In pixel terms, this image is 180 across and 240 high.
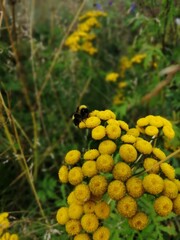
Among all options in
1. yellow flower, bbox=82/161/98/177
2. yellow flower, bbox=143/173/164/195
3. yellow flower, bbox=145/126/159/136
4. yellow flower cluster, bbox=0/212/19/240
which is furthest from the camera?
yellow flower cluster, bbox=0/212/19/240

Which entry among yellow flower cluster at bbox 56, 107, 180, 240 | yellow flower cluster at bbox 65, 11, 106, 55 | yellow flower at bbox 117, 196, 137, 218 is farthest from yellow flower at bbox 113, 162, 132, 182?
yellow flower cluster at bbox 65, 11, 106, 55

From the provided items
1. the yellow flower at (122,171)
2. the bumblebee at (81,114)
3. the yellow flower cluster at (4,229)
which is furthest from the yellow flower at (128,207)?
the yellow flower cluster at (4,229)

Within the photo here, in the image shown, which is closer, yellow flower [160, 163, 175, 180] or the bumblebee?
yellow flower [160, 163, 175, 180]

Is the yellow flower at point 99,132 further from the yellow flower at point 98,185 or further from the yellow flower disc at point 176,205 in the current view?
the yellow flower disc at point 176,205

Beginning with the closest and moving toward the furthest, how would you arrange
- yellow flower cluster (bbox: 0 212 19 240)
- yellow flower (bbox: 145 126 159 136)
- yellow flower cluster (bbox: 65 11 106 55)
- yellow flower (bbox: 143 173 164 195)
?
1. yellow flower (bbox: 143 173 164 195)
2. yellow flower (bbox: 145 126 159 136)
3. yellow flower cluster (bbox: 0 212 19 240)
4. yellow flower cluster (bbox: 65 11 106 55)

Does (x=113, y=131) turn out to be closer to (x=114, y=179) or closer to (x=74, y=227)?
(x=114, y=179)

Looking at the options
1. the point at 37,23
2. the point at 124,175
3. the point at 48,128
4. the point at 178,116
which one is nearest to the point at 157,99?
the point at 178,116

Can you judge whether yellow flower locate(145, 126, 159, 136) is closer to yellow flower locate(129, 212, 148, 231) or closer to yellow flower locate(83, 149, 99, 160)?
yellow flower locate(83, 149, 99, 160)

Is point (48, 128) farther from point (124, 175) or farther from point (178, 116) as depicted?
point (124, 175)
